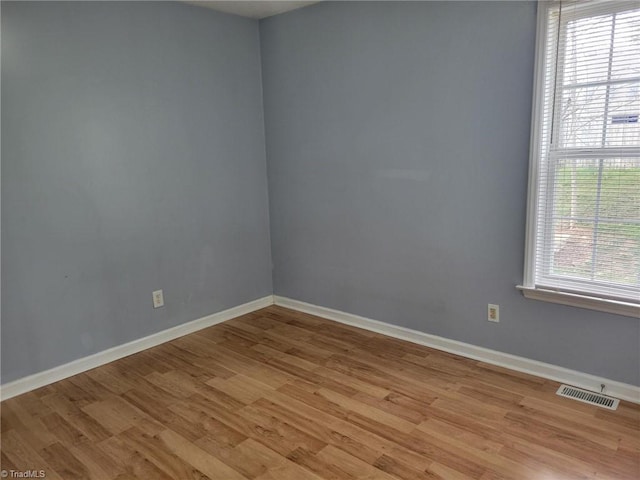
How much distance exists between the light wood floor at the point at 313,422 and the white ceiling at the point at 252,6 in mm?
2452

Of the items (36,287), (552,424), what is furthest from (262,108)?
(552,424)

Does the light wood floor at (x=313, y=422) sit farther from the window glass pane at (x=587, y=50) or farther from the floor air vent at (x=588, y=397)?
the window glass pane at (x=587, y=50)

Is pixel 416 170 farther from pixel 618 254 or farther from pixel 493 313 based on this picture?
pixel 618 254

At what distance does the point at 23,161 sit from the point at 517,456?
9.61ft

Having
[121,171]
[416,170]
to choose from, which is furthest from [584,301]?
[121,171]

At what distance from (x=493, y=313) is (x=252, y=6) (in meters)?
2.71

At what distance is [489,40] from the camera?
2.53 meters

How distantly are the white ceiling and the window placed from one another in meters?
1.75

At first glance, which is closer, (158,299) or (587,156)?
(587,156)

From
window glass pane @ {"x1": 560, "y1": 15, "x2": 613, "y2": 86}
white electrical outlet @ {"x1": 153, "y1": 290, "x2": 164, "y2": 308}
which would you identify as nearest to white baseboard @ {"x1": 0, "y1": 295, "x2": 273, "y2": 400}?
white electrical outlet @ {"x1": 153, "y1": 290, "x2": 164, "y2": 308}

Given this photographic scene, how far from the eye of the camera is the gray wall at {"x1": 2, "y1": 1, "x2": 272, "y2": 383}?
2545 millimetres

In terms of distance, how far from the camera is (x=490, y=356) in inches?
110

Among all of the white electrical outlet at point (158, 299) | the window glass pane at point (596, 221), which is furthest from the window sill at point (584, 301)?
the white electrical outlet at point (158, 299)

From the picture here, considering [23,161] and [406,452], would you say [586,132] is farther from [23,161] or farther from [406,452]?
[23,161]
